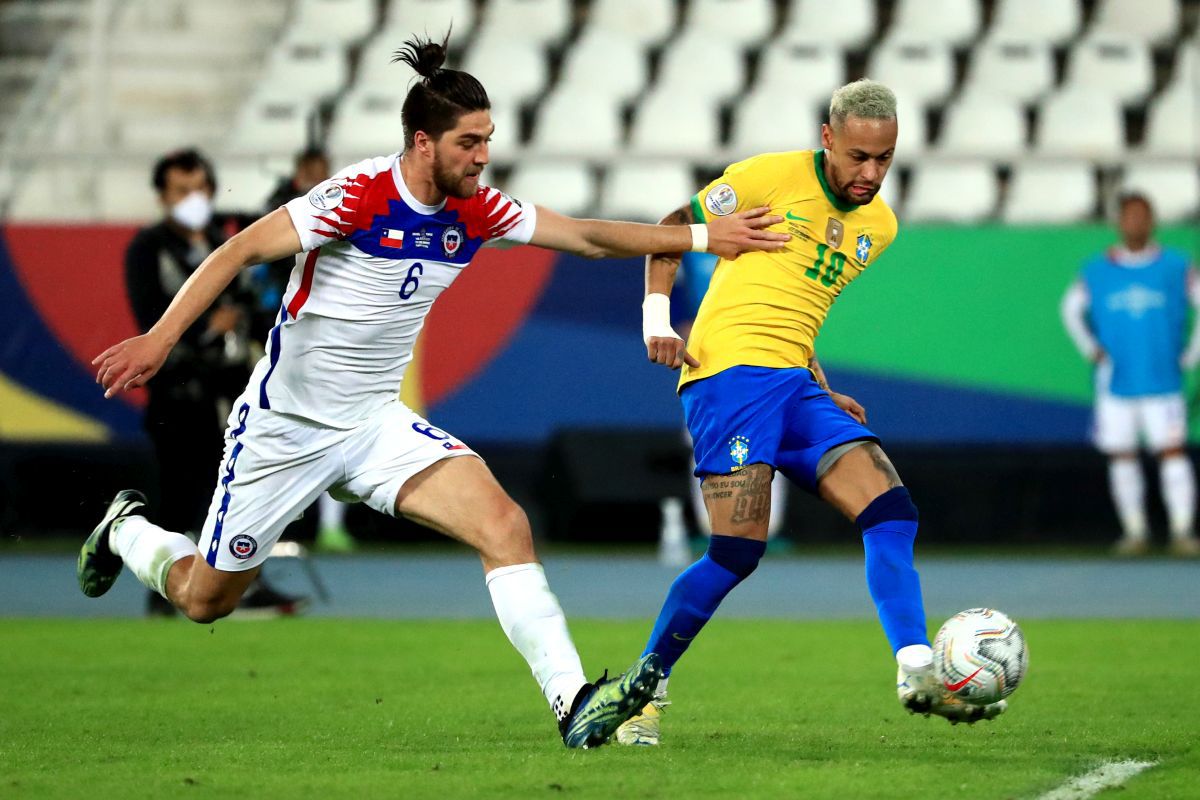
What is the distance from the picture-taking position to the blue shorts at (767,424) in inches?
245

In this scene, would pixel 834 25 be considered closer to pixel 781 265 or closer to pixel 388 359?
pixel 781 265

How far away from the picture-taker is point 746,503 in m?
6.20

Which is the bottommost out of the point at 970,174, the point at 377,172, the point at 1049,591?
the point at 1049,591

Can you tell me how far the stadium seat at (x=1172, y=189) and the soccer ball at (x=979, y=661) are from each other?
430 inches

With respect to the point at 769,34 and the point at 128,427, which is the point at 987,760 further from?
the point at 769,34

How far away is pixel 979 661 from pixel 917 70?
12645 mm

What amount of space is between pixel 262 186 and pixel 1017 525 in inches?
264

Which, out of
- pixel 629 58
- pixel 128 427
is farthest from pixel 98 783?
pixel 629 58

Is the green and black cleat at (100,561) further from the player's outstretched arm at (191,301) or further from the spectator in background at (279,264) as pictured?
the spectator in background at (279,264)

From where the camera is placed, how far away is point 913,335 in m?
14.7

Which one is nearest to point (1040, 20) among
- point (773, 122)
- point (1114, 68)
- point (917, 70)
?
Result: point (1114, 68)

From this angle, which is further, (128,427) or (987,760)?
(128,427)

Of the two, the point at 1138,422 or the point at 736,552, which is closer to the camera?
the point at 736,552

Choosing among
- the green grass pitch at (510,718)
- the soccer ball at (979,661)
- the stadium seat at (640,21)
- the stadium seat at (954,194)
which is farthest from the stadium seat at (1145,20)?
the soccer ball at (979,661)
